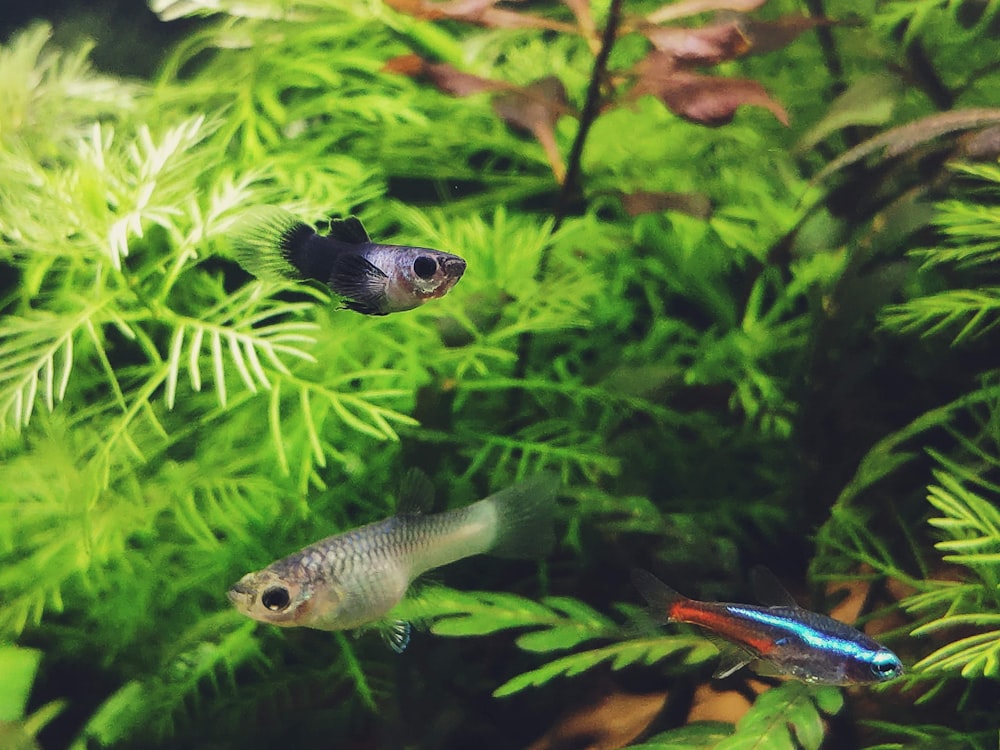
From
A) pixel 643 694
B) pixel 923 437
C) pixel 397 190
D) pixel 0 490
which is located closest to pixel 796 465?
pixel 923 437

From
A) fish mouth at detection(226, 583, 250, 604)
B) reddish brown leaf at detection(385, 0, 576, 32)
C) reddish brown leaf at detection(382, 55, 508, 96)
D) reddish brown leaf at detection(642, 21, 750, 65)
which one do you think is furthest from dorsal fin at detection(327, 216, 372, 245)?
reddish brown leaf at detection(642, 21, 750, 65)

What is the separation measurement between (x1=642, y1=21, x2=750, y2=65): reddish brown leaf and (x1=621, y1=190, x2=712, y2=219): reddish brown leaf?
1.23 feet

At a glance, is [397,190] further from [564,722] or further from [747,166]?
[564,722]

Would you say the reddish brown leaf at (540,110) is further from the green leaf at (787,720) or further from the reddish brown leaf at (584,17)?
the green leaf at (787,720)

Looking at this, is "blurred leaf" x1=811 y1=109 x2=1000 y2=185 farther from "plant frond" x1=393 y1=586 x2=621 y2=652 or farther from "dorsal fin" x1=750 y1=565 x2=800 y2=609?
"plant frond" x1=393 y1=586 x2=621 y2=652

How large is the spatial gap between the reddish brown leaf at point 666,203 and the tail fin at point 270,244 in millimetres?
1164

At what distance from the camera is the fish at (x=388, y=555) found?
1.31 m

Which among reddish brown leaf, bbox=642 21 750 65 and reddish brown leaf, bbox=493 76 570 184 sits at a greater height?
reddish brown leaf, bbox=642 21 750 65

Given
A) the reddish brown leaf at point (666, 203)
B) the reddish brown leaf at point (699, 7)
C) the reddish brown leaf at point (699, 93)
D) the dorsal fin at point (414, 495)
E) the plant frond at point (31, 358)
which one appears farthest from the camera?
the reddish brown leaf at point (699, 7)

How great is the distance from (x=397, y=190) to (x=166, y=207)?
178 centimetres

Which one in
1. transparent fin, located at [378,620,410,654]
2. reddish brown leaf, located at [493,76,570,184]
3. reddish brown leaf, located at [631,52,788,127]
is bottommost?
transparent fin, located at [378,620,410,654]

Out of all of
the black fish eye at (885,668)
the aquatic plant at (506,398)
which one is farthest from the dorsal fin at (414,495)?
the black fish eye at (885,668)

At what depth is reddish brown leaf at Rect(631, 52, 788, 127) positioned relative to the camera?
1963 mm

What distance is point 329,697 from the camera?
7.37ft
